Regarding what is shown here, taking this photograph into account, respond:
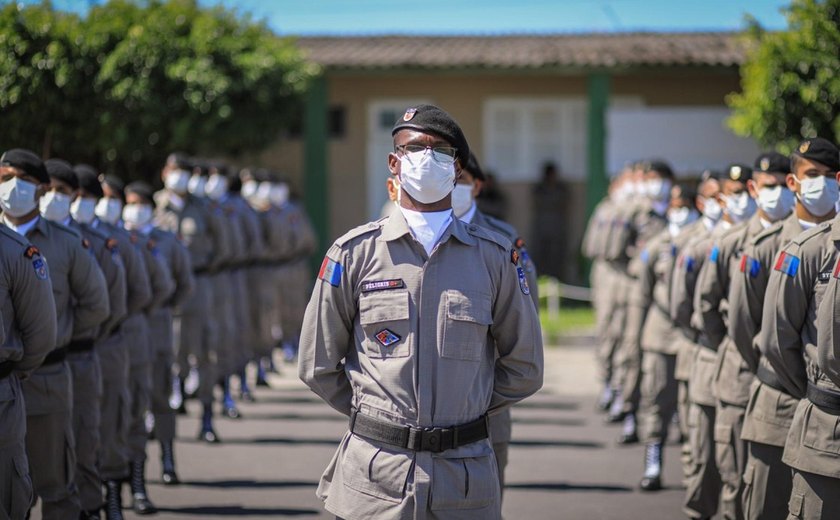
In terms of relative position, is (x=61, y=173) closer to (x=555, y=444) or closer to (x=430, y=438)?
(x=430, y=438)

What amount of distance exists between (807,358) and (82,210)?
183 inches

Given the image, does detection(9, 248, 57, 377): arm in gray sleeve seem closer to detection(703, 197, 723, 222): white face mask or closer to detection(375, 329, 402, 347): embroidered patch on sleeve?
detection(375, 329, 402, 347): embroidered patch on sleeve

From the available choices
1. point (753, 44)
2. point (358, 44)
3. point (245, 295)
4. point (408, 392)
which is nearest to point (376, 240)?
point (408, 392)

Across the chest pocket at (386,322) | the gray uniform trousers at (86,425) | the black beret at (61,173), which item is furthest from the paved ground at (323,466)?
the chest pocket at (386,322)

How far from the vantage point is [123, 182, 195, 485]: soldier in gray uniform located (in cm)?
907

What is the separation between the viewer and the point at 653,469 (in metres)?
8.95

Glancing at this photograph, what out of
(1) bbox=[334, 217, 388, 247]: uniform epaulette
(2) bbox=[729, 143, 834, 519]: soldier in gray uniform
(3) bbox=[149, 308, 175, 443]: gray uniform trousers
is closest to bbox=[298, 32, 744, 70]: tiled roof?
(3) bbox=[149, 308, 175, 443]: gray uniform trousers

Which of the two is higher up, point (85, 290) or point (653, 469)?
point (85, 290)

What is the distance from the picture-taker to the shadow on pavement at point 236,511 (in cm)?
806

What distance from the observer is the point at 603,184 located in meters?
20.3

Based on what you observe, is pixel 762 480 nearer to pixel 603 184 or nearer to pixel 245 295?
→ pixel 245 295

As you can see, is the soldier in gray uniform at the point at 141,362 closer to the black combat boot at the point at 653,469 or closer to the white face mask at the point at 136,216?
the white face mask at the point at 136,216

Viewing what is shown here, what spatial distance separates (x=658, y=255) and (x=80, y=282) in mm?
4960

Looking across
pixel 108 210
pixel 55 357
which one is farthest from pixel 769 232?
pixel 108 210
